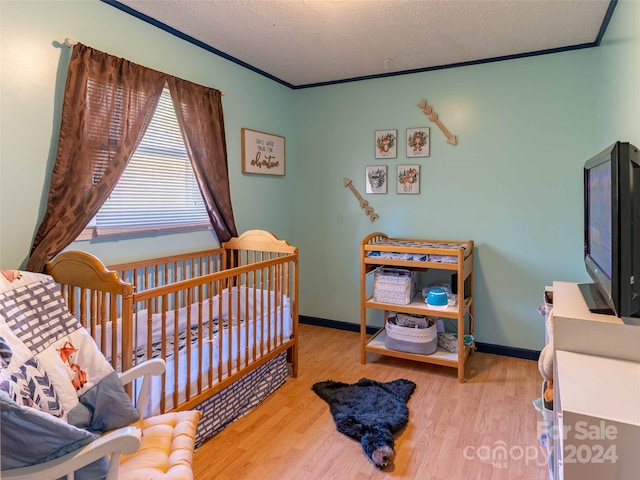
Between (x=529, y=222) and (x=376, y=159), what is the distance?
134 cm

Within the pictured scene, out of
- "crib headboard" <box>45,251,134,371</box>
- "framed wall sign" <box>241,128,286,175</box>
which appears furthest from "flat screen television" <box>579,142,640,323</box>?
"framed wall sign" <box>241,128,286,175</box>

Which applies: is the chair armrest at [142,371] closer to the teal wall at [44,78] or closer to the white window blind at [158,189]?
the teal wall at [44,78]

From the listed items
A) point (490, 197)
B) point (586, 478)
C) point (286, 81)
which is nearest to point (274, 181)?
point (286, 81)

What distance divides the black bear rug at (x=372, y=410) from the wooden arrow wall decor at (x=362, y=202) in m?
1.46

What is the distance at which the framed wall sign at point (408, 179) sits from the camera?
3334mm

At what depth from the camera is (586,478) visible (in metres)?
1.08

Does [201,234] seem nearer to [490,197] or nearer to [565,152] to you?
[490,197]

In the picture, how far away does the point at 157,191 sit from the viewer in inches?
99.3

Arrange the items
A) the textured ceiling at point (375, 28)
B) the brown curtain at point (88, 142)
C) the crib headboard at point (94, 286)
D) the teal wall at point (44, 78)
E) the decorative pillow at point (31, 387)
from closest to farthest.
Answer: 1. the decorative pillow at point (31, 387)
2. the crib headboard at point (94, 286)
3. the teal wall at point (44, 78)
4. the brown curtain at point (88, 142)
5. the textured ceiling at point (375, 28)

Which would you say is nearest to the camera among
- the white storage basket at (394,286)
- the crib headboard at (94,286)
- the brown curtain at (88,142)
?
the crib headboard at (94,286)

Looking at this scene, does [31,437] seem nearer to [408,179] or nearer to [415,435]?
[415,435]

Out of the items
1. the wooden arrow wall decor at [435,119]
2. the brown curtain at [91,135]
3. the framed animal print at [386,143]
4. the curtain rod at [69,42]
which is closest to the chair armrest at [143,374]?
the brown curtain at [91,135]

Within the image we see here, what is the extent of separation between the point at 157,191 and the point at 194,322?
0.88 metres

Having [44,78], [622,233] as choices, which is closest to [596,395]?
[622,233]
